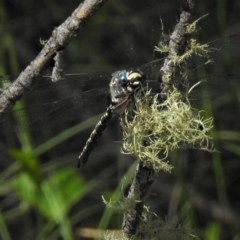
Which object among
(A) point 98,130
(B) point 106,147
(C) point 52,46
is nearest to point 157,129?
(C) point 52,46

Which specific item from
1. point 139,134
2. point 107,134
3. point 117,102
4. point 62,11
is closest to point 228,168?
point 107,134

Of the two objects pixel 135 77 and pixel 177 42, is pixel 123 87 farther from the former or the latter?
pixel 177 42

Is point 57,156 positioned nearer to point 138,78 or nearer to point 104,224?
point 104,224

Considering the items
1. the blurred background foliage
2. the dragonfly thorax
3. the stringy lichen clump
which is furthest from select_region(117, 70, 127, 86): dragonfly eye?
the blurred background foliage

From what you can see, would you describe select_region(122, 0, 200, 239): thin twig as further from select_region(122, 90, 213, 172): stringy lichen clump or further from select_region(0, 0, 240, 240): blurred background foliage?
select_region(0, 0, 240, 240): blurred background foliage

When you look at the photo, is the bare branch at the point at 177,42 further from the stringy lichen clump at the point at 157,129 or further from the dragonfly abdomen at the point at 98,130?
the dragonfly abdomen at the point at 98,130

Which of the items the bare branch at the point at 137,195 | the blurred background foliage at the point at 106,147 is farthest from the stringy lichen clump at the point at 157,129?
the blurred background foliage at the point at 106,147
